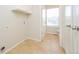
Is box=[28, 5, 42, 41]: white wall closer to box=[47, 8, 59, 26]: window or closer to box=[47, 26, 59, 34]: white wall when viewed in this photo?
box=[47, 8, 59, 26]: window

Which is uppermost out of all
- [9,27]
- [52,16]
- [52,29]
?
[52,16]

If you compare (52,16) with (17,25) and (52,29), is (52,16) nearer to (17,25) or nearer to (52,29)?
(52,29)

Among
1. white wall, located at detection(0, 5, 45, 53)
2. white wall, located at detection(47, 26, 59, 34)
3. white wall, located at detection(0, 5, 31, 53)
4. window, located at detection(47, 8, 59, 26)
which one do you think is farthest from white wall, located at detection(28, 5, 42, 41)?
white wall, located at detection(47, 26, 59, 34)

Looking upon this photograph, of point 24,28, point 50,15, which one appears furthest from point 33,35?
point 50,15

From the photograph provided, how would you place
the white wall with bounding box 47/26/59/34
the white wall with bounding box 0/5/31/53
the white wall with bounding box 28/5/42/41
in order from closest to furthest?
the white wall with bounding box 0/5/31/53, the white wall with bounding box 28/5/42/41, the white wall with bounding box 47/26/59/34

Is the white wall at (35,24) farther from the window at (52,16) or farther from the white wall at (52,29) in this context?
the white wall at (52,29)

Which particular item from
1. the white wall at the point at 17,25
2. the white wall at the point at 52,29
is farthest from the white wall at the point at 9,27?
the white wall at the point at 52,29

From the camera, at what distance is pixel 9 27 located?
2.55 m

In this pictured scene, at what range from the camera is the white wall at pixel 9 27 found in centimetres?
225

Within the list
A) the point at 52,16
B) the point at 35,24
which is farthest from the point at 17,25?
the point at 52,16

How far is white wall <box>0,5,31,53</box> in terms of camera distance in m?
2.25

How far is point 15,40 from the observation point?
9.56ft

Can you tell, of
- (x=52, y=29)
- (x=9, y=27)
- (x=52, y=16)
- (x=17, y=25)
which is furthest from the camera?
(x=52, y=29)

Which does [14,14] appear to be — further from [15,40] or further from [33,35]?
[33,35]
